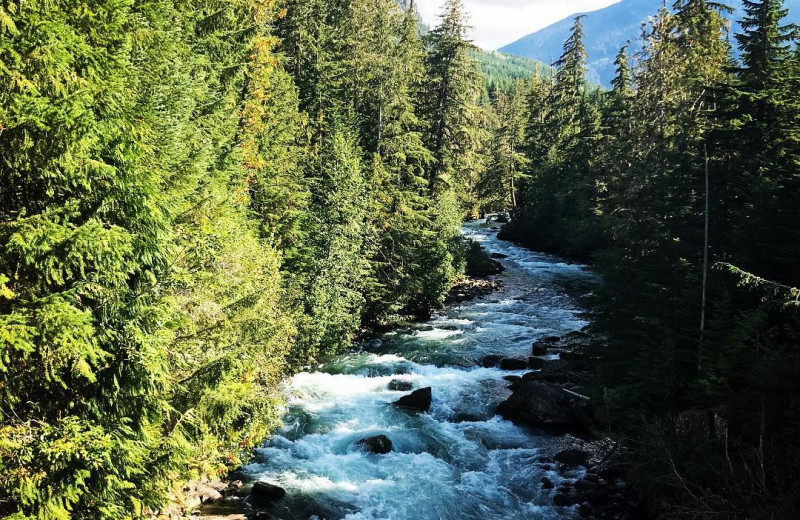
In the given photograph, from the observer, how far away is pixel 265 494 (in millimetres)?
14781

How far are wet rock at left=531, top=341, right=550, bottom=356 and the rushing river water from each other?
58 cm

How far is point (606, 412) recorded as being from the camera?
16562 mm

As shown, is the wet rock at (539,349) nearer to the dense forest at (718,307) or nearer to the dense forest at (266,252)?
the dense forest at (718,307)

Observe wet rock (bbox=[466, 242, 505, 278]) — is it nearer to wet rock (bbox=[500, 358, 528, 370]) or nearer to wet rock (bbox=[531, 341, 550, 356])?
wet rock (bbox=[531, 341, 550, 356])

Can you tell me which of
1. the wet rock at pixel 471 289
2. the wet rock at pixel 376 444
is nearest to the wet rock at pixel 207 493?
the wet rock at pixel 376 444

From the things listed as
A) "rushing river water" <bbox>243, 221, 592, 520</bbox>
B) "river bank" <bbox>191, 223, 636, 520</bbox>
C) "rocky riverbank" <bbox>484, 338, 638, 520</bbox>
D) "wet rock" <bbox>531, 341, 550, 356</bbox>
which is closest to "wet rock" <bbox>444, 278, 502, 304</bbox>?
"rushing river water" <bbox>243, 221, 592, 520</bbox>

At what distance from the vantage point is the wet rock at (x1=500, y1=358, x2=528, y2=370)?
2458 cm

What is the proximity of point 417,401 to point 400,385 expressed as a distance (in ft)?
6.21

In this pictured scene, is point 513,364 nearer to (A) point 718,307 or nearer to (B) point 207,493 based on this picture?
(A) point 718,307

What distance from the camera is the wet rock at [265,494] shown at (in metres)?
14.6

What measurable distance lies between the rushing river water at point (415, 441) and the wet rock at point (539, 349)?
0.58 meters

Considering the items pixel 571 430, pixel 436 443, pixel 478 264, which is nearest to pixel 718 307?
pixel 571 430

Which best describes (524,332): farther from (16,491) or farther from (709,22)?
(16,491)

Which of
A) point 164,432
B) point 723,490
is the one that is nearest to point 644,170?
point 723,490
